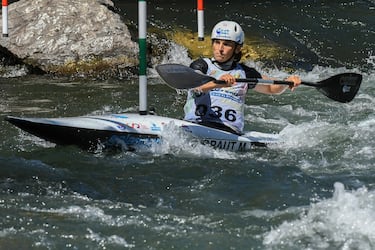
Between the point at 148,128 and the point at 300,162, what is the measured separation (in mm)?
1256

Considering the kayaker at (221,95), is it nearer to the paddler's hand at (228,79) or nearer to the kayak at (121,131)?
the kayak at (121,131)

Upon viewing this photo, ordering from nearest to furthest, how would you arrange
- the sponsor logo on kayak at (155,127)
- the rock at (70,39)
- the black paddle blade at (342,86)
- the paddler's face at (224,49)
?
the sponsor logo on kayak at (155,127) < the paddler's face at (224,49) < the black paddle blade at (342,86) < the rock at (70,39)

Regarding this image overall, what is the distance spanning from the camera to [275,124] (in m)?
7.34

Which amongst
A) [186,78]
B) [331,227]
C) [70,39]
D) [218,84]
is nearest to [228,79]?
[218,84]

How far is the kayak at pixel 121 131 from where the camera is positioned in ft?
18.4

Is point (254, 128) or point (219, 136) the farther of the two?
point (254, 128)

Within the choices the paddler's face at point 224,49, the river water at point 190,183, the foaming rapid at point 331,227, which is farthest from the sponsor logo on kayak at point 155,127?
the foaming rapid at point 331,227

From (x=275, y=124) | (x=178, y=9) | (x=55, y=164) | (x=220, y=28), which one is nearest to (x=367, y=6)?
(x=178, y=9)

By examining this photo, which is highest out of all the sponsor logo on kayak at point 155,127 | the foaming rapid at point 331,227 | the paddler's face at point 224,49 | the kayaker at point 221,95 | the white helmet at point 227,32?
the white helmet at point 227,32

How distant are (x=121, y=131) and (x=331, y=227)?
223 centimetres

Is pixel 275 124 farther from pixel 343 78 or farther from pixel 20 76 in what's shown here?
pixel 20 76

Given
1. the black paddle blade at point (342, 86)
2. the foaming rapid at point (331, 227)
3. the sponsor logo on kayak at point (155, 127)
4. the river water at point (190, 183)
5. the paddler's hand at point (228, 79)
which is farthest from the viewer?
the black paddle blade at point (342, 86)

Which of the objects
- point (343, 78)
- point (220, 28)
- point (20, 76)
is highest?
point (220, 28)

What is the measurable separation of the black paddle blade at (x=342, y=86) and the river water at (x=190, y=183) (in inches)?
16.6
